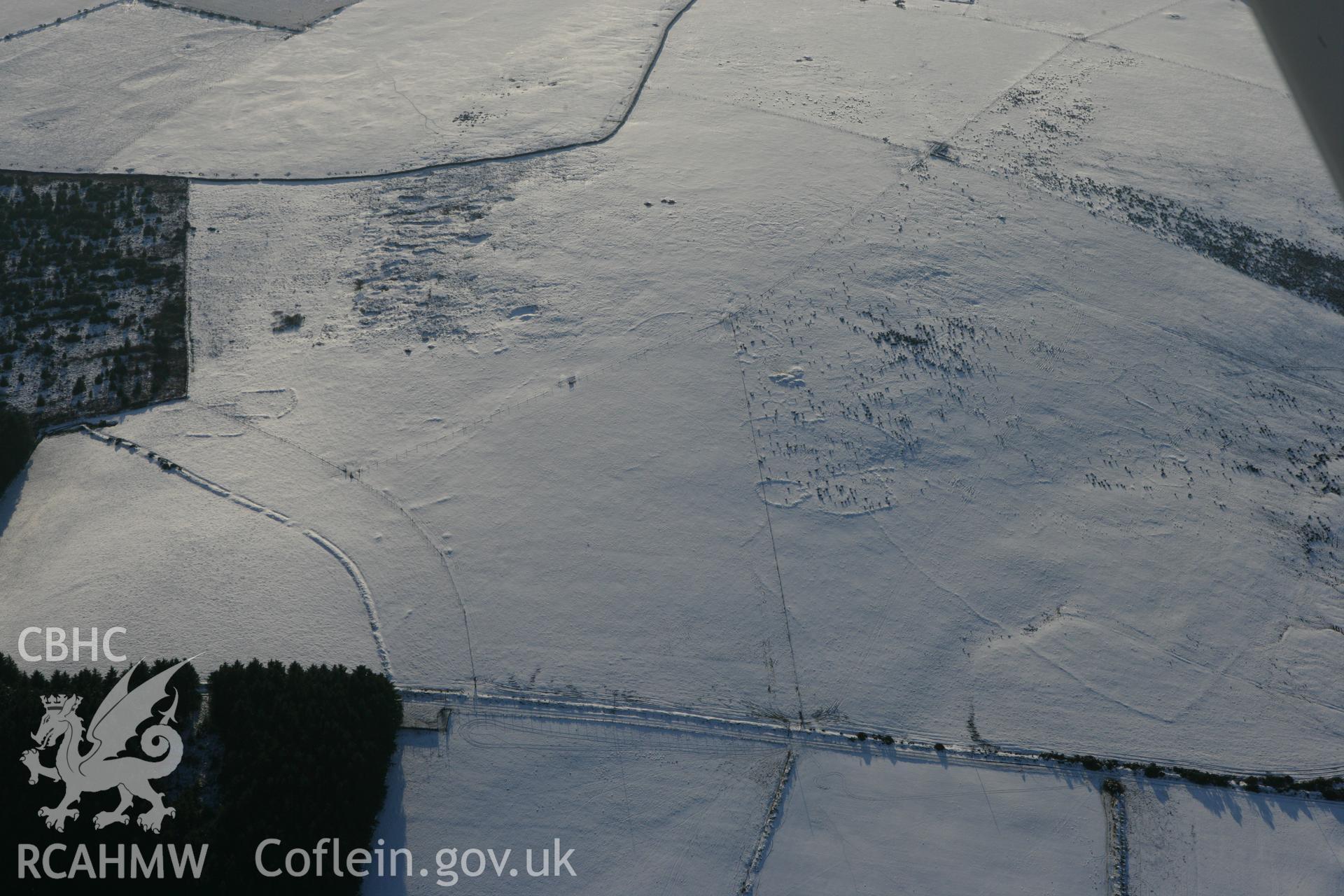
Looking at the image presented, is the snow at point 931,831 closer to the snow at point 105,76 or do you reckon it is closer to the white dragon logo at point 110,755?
the white dragon logo at point 110,755

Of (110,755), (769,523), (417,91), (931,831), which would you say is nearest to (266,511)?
(110,755)

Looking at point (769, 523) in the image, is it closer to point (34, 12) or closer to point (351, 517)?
point (351, 517)

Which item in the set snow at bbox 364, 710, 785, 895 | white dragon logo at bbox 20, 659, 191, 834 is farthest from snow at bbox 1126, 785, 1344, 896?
white dragon logo at bbox 20, 659, 191, 834

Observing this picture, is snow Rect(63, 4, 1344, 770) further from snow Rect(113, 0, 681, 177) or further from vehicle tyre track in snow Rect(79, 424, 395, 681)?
snow Rect(113, 0, 681, 177)

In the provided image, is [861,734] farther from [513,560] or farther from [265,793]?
[265,793]

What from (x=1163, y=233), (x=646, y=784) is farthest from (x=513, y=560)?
(x=1163, y=233)

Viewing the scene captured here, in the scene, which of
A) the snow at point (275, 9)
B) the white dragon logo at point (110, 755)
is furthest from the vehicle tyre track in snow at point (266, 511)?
the snow at point (275, 9)
